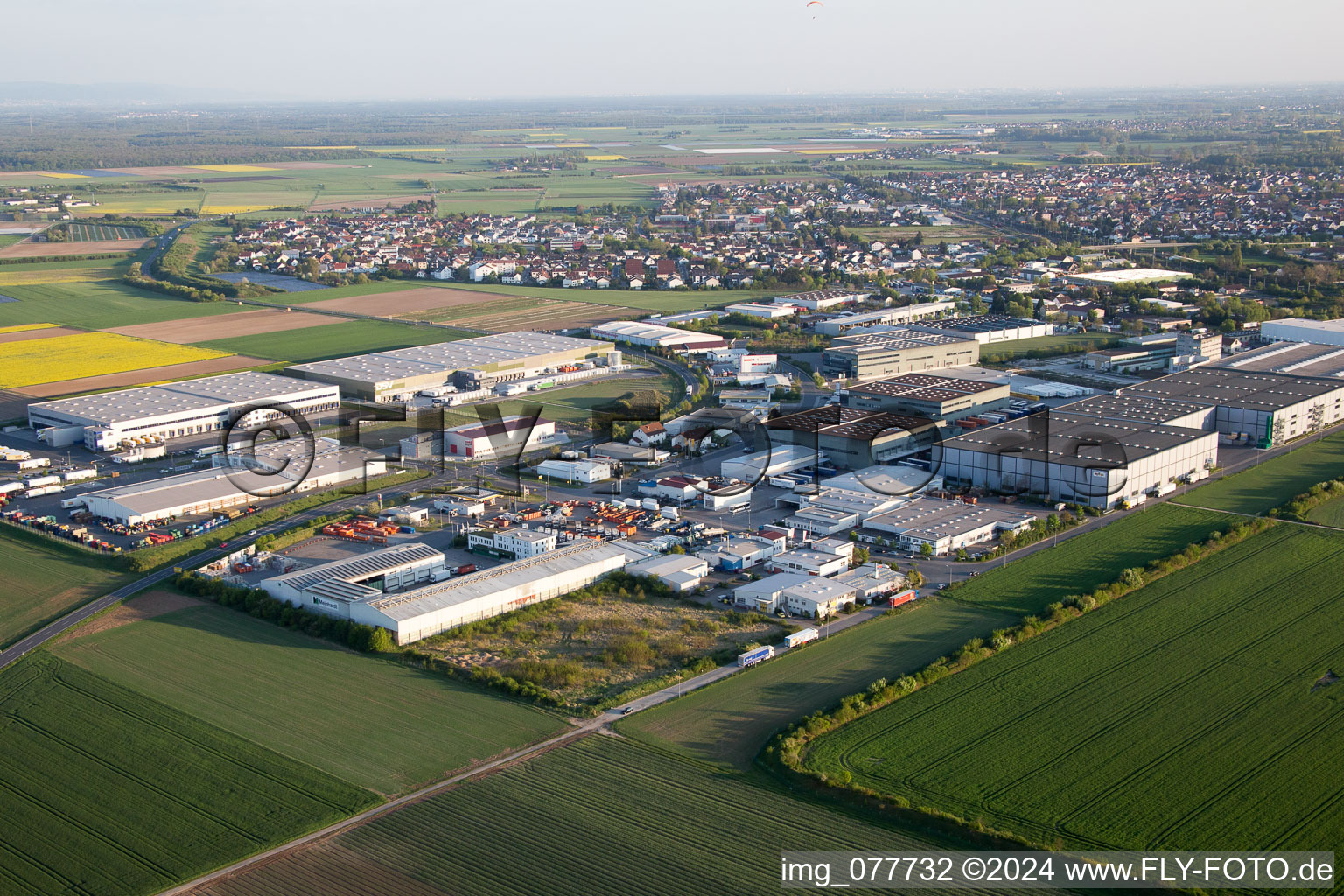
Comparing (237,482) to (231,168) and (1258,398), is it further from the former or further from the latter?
(231,168)

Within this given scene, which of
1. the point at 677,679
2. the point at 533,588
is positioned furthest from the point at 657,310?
the point at 677,679

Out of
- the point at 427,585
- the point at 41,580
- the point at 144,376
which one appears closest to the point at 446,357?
the point at 144,376

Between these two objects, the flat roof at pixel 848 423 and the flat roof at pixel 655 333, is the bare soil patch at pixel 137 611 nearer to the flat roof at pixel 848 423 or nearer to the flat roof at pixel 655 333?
the flat roof at pixel 848 423

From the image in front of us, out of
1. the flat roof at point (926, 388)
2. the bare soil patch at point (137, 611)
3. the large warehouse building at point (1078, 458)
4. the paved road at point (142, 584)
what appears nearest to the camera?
the paved road at point (142, 584)

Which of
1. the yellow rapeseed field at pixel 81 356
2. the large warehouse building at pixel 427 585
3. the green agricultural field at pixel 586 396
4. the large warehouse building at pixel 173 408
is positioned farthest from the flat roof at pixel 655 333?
the large warehouse building at pixel 427 585

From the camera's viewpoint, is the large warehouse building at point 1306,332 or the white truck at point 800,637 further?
the large warehouse building at point 1306,332

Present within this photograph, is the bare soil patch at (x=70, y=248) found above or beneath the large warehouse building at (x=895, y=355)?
above

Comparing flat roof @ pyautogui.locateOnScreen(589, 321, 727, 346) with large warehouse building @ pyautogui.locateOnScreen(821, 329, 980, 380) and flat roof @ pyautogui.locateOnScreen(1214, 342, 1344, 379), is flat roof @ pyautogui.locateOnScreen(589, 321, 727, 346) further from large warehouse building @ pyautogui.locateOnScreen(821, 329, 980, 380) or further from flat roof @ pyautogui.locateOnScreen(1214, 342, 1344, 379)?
flat roof @ pyautogui.locateOnScreen(1214, 342, 1344, 379)
